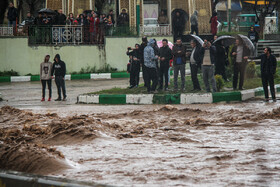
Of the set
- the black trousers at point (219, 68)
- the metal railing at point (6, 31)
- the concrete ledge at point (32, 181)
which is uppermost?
the metal railing at point (6, 31)

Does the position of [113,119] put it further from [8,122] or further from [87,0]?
[87,0]

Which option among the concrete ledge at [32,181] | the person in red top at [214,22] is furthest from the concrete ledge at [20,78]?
the concrete ledge at [32,181]

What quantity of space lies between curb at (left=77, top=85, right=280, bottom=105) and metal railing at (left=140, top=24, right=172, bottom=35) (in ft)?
38.1

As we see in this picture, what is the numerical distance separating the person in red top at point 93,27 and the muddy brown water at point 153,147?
12.3 metres

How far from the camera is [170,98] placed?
14.3m

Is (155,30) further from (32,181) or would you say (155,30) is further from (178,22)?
(32,181)

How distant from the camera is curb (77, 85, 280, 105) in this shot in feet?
46.1

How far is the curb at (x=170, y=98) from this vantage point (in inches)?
553

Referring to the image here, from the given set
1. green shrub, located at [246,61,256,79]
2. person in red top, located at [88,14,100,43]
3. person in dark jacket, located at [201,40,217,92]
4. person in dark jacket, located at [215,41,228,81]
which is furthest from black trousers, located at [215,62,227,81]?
person in red top, located at [88,14,100,43]

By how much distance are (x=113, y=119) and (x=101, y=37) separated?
14.6m

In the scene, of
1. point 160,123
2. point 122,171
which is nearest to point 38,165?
point 122,171

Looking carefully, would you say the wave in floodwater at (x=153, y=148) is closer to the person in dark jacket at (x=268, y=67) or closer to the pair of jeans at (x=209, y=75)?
the person in dark jacket at (x=268, y=67)

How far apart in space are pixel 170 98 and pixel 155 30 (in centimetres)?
1251

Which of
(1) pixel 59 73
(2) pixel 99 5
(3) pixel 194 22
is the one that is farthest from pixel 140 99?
(2) pixel 99 5
